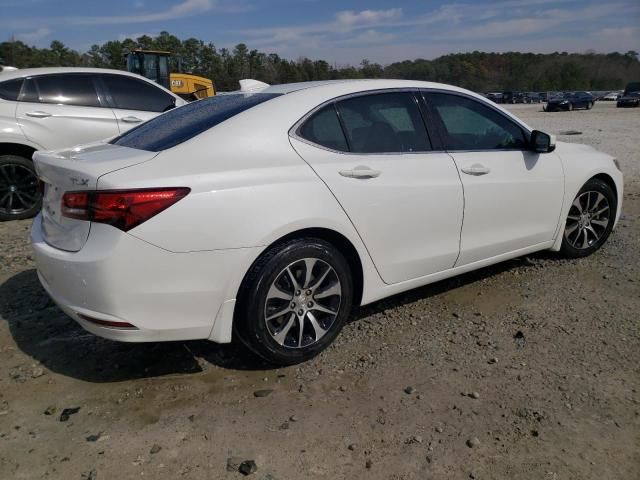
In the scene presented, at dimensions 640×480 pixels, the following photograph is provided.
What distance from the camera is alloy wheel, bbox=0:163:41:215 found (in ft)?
20.4

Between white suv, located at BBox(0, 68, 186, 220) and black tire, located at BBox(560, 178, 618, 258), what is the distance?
533 cm

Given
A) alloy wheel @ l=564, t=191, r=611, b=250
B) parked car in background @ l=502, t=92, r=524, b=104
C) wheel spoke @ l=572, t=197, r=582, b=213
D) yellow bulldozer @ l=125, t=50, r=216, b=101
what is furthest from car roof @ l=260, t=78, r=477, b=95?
parked car in background @ l=502, t=92, r=524, b=104

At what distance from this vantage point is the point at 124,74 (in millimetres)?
7125

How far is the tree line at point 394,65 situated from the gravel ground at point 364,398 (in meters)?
46.1

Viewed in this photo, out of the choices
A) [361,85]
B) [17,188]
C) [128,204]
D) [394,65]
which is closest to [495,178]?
[361,85]

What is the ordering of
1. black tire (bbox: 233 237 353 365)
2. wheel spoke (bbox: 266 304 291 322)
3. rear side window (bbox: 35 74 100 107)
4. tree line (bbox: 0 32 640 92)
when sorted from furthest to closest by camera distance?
tree line (bbox: 0 32 640 92), rear side window (bbox: 35 74 100 107), wheel spoke (bbox: 266 304 291 322), black tire (bbox: 233 237 353 365)

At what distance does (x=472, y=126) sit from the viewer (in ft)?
12.7

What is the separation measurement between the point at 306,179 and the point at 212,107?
2.98 ft

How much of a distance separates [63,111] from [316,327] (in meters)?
5.09

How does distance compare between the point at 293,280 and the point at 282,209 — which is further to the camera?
the point at 293,280

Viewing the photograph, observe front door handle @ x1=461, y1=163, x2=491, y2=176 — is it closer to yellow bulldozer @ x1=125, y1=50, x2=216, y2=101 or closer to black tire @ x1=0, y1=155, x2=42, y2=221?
black tire @ x1=0, y1=155, x2=42, y2=221

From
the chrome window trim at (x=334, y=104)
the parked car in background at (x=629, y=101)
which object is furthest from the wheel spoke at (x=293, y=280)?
the parked car in background at (x=629, y=101)

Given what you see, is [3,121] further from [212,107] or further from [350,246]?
[350,246]

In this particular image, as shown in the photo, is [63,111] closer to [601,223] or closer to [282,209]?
[282,209]
